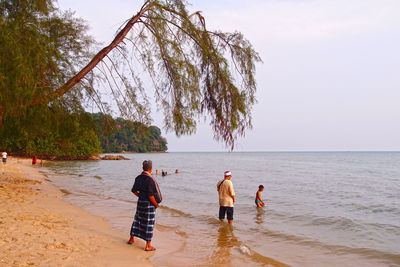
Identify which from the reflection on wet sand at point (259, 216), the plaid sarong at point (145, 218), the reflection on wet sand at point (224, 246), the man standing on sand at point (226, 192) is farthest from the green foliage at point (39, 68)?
the reflection on wet sand at point (259, 216)

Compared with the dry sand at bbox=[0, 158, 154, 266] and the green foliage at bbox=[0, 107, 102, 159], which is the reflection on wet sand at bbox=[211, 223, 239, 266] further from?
the green foliage at bbox=[0, 107, 102, 159]

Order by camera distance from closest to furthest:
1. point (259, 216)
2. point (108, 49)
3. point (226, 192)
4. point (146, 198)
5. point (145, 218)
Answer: point (146, 198)
point (145, 218)
point (108, 49)
point (226, 192)
point (259, 216)

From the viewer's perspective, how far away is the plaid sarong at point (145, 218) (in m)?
5.82

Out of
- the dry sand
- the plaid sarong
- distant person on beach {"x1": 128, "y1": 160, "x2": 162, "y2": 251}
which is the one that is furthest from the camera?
the plaid sarong

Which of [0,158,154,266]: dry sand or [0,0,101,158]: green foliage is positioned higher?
[0,0,101,158]: green foliage

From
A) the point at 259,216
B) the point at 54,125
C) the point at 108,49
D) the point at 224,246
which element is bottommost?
the point at 259,216

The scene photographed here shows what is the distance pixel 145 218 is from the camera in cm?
591

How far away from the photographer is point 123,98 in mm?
7457

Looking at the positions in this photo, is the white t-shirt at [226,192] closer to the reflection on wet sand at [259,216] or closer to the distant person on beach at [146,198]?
the reflection on wet sand at [259,216]

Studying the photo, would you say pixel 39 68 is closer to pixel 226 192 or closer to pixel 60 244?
pixel 60 244

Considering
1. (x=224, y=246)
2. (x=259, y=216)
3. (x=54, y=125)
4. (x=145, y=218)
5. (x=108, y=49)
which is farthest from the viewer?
(x=259, y=216)

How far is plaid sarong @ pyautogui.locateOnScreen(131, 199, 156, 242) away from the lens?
19.1ft

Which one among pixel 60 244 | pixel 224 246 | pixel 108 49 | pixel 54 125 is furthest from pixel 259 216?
pixel 108 49

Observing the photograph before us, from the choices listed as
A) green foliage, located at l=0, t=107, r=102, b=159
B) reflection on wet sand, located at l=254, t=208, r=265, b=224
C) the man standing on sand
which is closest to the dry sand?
green foliage, located at l=0, t=107, r=102, b=159
